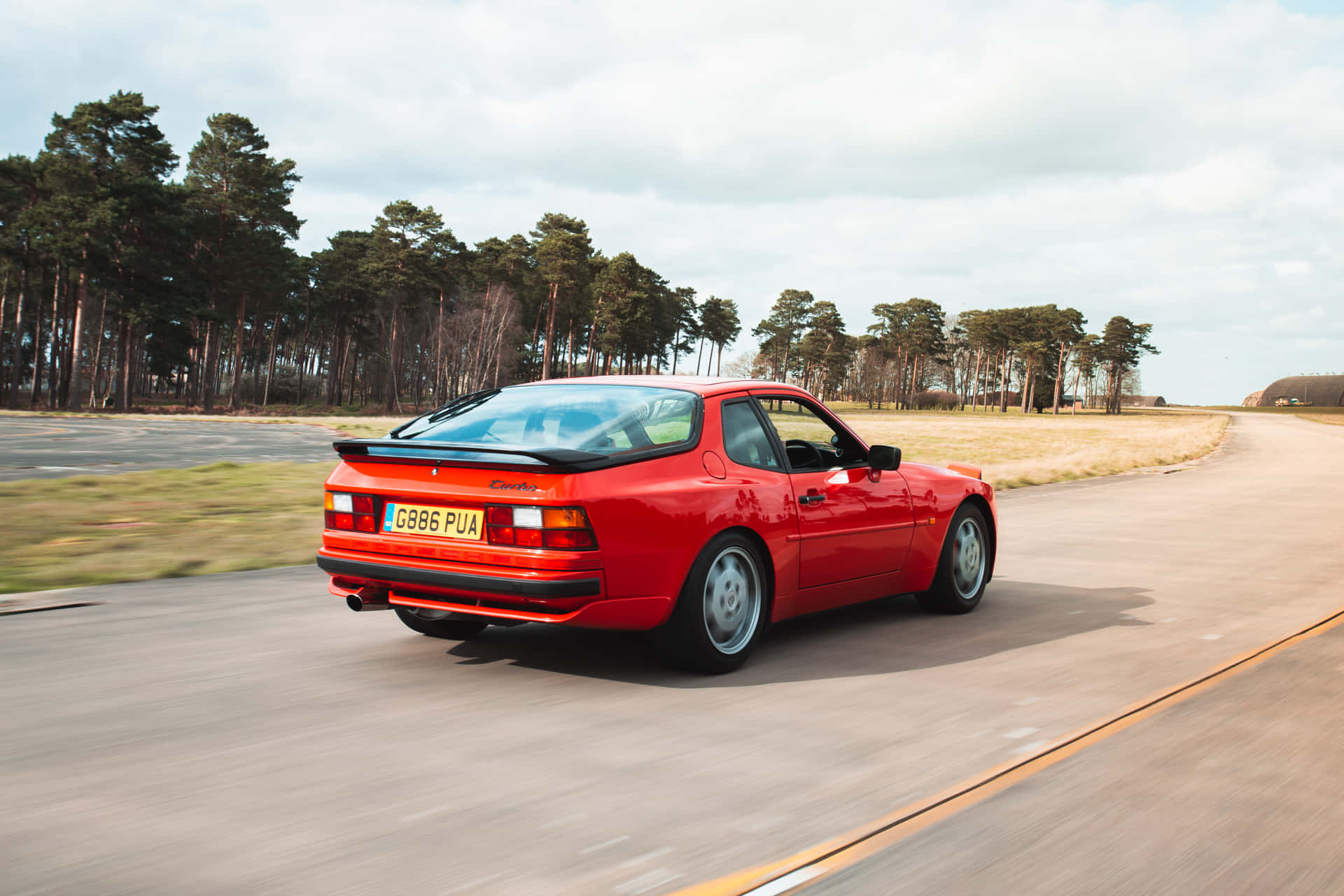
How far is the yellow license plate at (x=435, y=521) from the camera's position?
15.2 ft

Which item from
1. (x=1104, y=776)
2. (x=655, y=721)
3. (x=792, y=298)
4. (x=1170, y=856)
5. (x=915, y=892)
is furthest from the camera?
(x=792, y=298)

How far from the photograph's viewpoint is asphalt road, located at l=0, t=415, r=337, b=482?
15992mm

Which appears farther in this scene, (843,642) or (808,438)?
(808,438)

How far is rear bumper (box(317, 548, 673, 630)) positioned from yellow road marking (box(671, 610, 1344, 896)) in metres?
1.63

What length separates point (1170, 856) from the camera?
303cm

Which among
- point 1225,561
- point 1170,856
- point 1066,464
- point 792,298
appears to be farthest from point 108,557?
point 792,298

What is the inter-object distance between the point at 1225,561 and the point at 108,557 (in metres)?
9.55

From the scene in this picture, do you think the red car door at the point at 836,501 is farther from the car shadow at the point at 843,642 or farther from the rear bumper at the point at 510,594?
the rear bumper at the point at 510,594

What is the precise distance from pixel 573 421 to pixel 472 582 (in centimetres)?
104

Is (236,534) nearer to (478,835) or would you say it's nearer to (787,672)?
(787,672)

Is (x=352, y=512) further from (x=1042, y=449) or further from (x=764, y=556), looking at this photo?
(x=1042, y=449)

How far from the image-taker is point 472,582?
179 inches

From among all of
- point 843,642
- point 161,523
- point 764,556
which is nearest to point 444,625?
point 764,556

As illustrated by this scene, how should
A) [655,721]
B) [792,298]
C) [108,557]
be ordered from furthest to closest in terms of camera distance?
[792,298] < [108,557] < [655,721]
